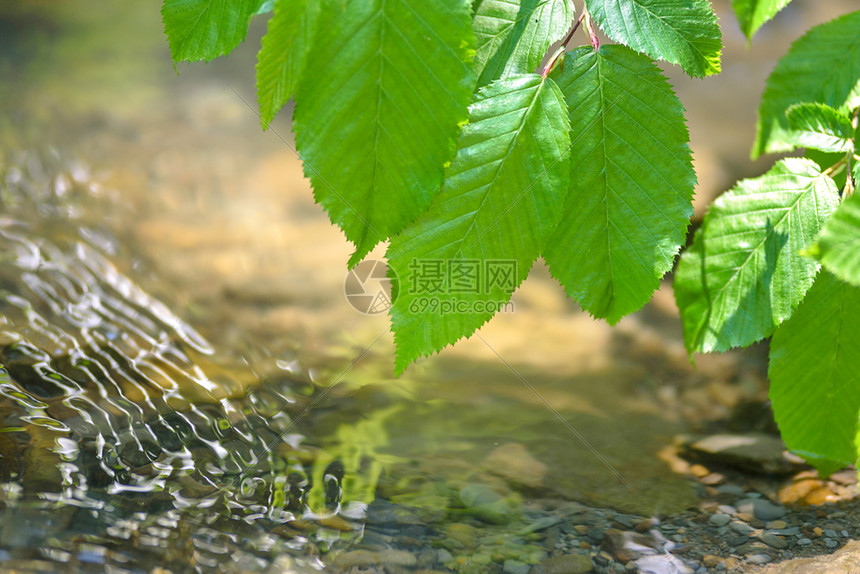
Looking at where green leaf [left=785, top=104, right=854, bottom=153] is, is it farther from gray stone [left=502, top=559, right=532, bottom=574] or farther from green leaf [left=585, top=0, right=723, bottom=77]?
gray stone [left=502, top=559, right=532, bottom=574]

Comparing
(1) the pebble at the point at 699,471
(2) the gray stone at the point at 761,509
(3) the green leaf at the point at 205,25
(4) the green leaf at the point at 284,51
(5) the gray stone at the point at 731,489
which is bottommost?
(2) the gray stone at the point at 761,509

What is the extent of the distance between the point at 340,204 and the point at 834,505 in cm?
102

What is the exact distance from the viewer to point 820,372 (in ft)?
2.48

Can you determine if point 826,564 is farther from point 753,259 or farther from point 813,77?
point 813,77

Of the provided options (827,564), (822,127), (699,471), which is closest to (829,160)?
(822,127)

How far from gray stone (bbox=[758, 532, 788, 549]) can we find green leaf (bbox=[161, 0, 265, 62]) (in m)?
0.99

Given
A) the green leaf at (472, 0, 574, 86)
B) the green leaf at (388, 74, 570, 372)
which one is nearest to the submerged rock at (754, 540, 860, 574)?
the green leaf at (388, 74, 570, 372)

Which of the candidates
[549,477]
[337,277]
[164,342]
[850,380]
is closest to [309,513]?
[549,477]

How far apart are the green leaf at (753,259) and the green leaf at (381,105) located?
0.34 metres

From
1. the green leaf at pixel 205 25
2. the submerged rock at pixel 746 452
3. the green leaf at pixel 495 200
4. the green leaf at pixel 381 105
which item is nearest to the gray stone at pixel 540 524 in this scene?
the submerged rock at pixel 746 452

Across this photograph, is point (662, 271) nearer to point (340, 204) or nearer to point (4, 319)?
point (340, 204)

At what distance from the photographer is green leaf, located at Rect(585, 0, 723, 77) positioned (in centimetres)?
58

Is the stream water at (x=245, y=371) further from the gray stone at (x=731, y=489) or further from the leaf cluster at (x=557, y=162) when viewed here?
the leaf cluster at (x=557, y=162)

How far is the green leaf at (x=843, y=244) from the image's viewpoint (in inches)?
19.0
